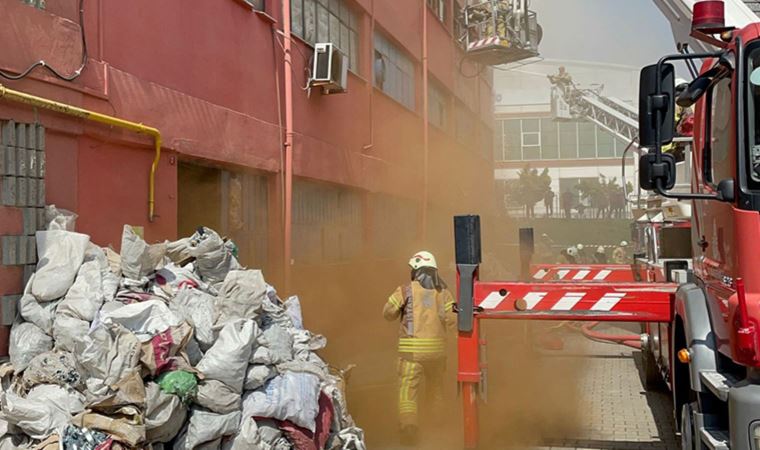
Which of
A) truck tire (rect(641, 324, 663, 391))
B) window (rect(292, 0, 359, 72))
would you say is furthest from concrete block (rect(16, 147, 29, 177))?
truck tire (rect(641, 324, 663, 391))

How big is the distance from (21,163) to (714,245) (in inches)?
162

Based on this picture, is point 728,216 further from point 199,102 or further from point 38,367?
point 199,102

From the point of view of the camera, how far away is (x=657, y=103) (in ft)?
11.3

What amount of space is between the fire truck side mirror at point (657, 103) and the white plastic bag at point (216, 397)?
265 centimetres

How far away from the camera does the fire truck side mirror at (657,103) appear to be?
3434 millimetres

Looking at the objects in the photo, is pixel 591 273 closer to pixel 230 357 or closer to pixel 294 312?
pixel 294 312

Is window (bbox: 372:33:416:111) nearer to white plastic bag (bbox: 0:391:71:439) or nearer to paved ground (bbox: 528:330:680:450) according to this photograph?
Result: paved ground (bbox: 528:330:680:450)

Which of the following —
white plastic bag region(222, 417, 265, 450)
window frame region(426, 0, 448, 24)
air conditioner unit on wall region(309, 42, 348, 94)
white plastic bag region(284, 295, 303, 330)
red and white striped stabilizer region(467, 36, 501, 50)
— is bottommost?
white plastic bag region(222, 417, 265, 450)

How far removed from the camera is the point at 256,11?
862 centimetres

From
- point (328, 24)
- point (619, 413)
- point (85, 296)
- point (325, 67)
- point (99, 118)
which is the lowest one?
point (619, 413)

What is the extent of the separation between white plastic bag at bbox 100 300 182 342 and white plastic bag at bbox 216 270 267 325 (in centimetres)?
41

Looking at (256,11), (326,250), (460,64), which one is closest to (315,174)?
(326,250)

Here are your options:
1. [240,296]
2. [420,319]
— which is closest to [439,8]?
[420,319]

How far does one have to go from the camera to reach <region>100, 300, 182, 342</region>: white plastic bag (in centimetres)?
431
